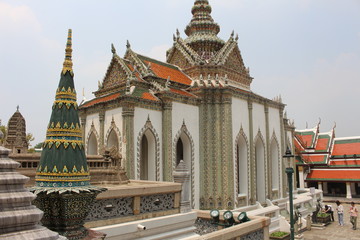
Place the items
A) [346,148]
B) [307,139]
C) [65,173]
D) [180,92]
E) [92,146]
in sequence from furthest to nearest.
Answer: [307,139] < [346,148] < [92,146] < [180,92] < [65,173]

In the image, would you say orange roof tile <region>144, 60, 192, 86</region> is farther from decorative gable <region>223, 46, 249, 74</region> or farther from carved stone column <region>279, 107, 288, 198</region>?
carved stone column <region>279, 107, 288, 198</region>

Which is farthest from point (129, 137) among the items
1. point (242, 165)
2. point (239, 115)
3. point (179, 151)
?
point (242, 165)

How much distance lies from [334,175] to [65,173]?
3511 cm

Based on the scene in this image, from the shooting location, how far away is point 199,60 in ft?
74.5

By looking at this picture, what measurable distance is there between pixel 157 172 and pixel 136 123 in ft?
8.99

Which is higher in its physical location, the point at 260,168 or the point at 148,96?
the point at 148,96

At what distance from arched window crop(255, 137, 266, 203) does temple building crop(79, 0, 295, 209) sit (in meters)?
0.07

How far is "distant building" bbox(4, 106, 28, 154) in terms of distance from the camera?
43.6 feet

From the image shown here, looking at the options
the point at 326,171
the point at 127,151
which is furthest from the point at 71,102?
the point at 326,171

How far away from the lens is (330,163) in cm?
3603

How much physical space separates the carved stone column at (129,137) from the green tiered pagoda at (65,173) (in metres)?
11.2

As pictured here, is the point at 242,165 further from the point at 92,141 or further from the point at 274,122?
the point at 92,141

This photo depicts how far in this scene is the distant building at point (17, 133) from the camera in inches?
523

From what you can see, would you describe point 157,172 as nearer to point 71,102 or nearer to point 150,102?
point 150,102
